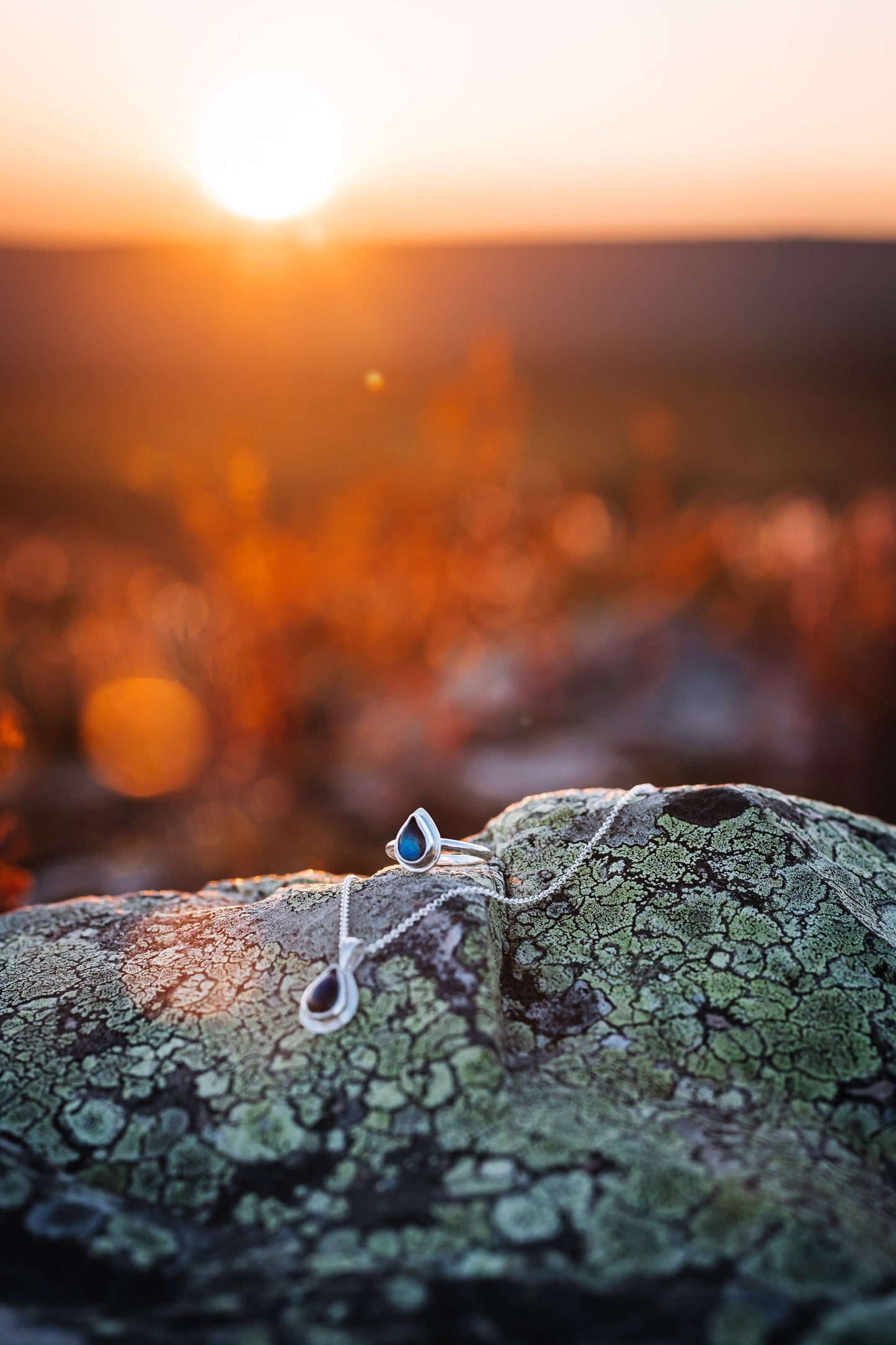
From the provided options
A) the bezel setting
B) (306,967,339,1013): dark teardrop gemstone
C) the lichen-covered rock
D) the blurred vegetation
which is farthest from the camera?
the blurred vegetation

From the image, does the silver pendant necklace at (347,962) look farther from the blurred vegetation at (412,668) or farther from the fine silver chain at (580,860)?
the blurred vegetation at (412,668)

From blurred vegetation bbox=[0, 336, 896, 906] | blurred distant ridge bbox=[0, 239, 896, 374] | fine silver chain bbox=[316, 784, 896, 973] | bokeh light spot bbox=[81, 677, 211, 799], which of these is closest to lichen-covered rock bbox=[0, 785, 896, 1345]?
fine silver chain bbox=[316, 784, 896, 973]

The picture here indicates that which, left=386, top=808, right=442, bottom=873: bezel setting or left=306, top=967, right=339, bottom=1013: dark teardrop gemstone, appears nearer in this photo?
left=306, top=967, right=339, bottom=1013: dark teardrop gemstone

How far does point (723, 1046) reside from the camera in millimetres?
1425

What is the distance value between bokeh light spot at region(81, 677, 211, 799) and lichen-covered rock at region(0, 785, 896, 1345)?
124 inches

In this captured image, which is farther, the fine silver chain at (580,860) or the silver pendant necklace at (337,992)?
the fine silver chain at (580,860)

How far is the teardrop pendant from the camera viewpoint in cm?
137

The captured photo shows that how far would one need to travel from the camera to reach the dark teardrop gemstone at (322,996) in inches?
54.0

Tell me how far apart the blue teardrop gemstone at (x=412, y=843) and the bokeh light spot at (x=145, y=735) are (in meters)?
3.57

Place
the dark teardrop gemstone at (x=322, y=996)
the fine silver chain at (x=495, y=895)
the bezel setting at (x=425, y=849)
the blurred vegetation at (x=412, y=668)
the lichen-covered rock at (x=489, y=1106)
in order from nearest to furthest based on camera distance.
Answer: the lichen-covered rock at (x=489, y=1106)
the dark teardrop gemstone at (x=322, y=996)
the fine silver chain at (x=495, y=895)
the bezel setting at (x=425, y=849)
the blurred vegetation at (x=412, y=668)

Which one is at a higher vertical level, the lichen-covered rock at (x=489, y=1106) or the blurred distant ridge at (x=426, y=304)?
the blurred distant ridge at (x=426, y=304)

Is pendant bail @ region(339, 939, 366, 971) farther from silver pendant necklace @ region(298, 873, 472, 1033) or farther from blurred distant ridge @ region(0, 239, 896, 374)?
blurred distant ridge @ region(0, 239, 896, 374)

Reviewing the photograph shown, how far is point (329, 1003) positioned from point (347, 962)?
0.08 metres

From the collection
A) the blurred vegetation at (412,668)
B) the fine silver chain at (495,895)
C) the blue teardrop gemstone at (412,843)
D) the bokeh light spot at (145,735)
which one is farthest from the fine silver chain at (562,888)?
the bokeh light spot at (145,735)
